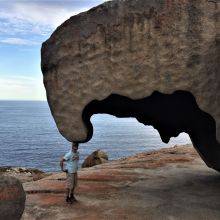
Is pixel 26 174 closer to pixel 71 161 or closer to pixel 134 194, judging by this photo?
pixel 134 194

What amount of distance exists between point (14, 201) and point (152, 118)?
6.35 m

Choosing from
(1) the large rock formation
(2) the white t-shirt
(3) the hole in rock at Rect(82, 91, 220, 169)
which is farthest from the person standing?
(3) the hole in rock at Rect(82, 91, 220, 169)

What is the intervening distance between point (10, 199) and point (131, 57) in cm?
407

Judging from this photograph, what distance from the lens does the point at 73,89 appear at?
12.2 metres

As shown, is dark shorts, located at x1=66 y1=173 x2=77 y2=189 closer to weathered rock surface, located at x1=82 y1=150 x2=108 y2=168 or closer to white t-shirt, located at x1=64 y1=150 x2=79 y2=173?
white t-shirt, located at x1=64 y1=150 x2=79 y2=173

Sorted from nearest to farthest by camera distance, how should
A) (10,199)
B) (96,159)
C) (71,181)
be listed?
(10,199) → (71,181) → (96,159)

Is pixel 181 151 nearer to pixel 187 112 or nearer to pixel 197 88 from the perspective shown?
pixel 187 112

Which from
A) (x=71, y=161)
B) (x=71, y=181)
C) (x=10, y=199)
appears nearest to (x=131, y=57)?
(x=71, y=161)

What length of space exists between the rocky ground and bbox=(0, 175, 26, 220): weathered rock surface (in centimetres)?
93

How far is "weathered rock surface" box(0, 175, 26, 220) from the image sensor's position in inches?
398

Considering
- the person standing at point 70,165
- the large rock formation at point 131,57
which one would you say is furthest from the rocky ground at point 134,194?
the large rock formation at point 131,57

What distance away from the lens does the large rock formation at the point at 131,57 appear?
11.4m

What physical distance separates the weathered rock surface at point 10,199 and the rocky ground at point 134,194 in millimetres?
932

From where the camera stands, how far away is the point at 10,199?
A: 10227 millimetres
